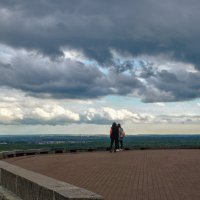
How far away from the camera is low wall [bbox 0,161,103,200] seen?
23.5 feet

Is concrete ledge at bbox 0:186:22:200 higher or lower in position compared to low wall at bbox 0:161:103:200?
lower

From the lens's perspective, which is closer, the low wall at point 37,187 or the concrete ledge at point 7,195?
the low wall at point 37,187

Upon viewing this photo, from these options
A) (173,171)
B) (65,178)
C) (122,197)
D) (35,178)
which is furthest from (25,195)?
(173,171)

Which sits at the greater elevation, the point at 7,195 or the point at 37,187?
the point at 37,187

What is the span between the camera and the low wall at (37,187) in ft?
23.5

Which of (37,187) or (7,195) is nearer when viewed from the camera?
(37,187)

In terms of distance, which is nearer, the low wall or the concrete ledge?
the low wall

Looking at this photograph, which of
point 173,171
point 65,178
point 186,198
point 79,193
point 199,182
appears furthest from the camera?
point 173,171

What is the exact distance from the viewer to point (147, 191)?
11.7 m

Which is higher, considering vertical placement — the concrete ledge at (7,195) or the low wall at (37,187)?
the low wall at (37,187)

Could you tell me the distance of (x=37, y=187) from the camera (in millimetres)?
8695

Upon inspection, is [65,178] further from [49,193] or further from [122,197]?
[49,193]

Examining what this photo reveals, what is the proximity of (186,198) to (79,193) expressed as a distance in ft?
Answer: 13.4

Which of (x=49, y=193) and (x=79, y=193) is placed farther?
(x=49, y=193)
